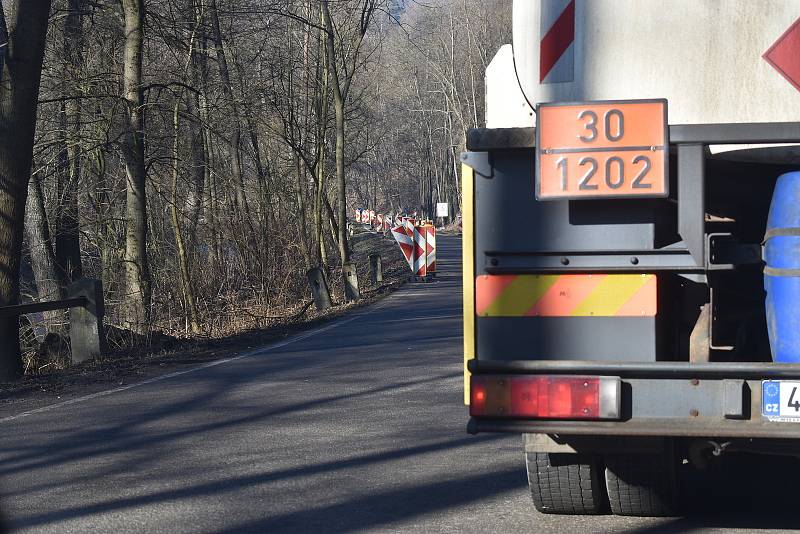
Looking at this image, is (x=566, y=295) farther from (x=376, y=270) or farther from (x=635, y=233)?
(x=376, y=270)

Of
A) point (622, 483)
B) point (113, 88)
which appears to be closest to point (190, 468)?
point (622, 483)

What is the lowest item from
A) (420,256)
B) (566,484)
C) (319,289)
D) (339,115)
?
(566,484)

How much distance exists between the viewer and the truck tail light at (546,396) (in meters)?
4.08

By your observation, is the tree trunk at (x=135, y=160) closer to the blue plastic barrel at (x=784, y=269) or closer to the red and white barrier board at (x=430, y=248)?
the red and white barrier board at (x=430, y=248)

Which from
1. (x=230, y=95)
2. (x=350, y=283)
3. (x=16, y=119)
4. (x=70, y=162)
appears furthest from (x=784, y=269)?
(x=350, y=283)

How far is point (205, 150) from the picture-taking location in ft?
75.2

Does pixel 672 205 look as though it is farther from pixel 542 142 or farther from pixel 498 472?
pixel 498 472

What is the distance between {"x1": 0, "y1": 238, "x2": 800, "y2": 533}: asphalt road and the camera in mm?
5391

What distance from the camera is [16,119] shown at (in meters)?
12.6

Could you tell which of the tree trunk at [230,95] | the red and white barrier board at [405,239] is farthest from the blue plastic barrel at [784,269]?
the red and white barrier board at [405,239]

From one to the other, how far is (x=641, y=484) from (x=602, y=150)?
188 cm

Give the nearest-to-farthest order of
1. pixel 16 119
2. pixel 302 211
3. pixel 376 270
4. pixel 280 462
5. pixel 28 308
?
pixel 280 462, pixel 28 308, pixel 16 119, pixel 302 211, pixel 376 270

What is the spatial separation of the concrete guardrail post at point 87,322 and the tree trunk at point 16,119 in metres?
0.70

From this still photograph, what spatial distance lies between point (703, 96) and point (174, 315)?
16.2 metres
